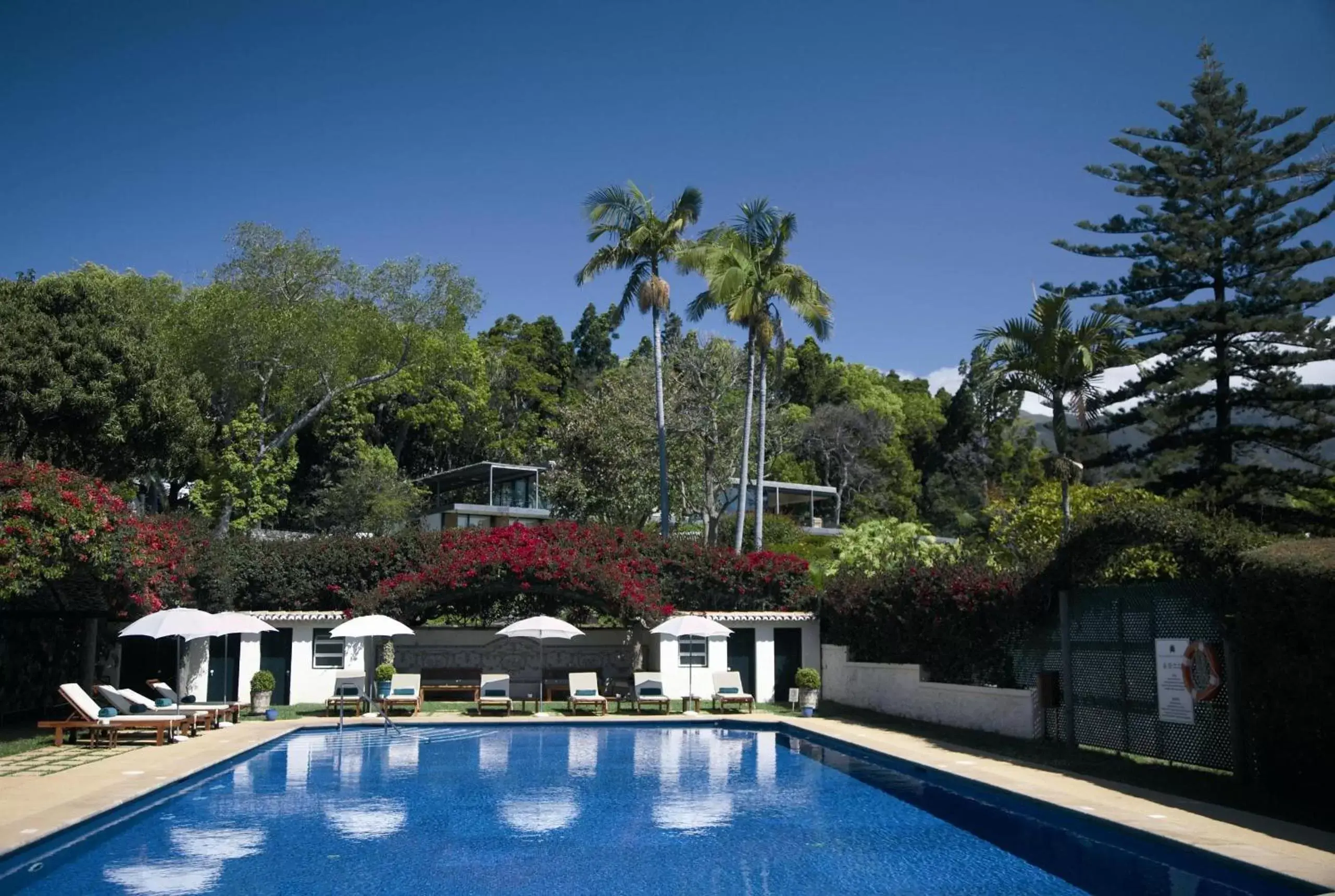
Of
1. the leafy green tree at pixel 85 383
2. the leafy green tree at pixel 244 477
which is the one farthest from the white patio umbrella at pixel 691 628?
the leafy green tree at pixel 244 477

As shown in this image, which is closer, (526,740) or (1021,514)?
(526,740)

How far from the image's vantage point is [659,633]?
24.0 m

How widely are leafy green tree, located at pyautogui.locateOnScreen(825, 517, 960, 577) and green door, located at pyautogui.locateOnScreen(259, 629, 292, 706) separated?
42.2 feet

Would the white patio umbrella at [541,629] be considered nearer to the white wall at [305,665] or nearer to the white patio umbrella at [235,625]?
the white wall at [305,665]

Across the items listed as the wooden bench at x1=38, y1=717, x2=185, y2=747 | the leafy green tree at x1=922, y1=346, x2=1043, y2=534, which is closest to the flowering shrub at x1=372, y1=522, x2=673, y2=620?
the wooden bench at x1=38, y1=717, x2=185, y2=747

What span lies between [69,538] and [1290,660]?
50.5ft

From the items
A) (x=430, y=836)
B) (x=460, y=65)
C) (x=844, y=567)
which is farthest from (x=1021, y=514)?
(x=430, y=836)

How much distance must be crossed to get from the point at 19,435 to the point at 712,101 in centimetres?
1681

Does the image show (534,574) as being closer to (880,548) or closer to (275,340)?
(880,548)

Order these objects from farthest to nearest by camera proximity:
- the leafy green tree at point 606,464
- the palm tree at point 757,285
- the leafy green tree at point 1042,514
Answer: the leafy green tree at point 606,464, the palm tree at point 757,285, the leafy green tree at point 1042,514

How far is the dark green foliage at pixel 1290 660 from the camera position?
9.79m

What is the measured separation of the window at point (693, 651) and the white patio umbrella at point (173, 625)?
35.8 ft

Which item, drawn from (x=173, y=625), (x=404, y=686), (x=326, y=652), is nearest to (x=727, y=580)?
(x=404, y=686)

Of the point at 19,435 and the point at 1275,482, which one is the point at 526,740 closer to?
the point at 19,435
